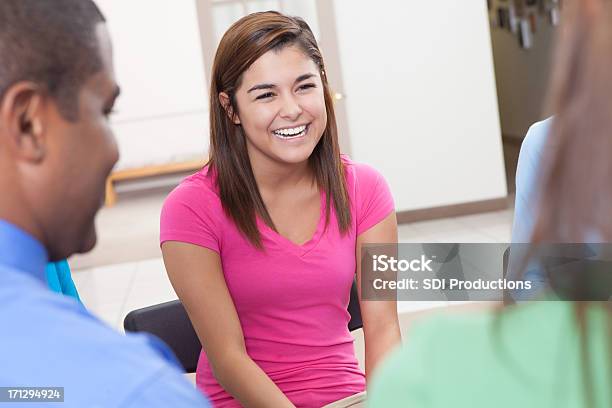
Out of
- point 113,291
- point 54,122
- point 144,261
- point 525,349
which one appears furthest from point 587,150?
point 144,261

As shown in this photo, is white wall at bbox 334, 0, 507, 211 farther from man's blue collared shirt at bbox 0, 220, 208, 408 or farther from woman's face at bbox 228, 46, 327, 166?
man's blue collared shirt at bbox 0, 220, 208, 408

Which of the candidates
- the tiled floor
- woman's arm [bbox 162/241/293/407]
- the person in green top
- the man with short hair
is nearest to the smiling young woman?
woman's arm [bbox 162/241/293/407]

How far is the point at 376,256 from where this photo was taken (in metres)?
1.76

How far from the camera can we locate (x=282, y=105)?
1753mm

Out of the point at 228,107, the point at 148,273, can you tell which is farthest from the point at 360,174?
the point at 148,273

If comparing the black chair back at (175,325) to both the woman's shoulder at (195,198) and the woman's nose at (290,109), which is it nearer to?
the woman's shoulder at (195,198)

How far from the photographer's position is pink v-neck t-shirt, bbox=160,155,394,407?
1.65 meters

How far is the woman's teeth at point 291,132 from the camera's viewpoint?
175cm

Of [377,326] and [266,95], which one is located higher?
[266,95]

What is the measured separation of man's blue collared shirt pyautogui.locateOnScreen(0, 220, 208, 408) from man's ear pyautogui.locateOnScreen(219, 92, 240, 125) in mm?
1161

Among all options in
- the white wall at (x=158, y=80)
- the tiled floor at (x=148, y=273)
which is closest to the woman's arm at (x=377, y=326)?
the tiled floor at (x=148, y=273)

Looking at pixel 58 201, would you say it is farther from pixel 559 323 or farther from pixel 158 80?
pixel 158 80

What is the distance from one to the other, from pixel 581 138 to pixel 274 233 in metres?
1.22

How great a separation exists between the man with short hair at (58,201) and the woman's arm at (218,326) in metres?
Result: 0.83
